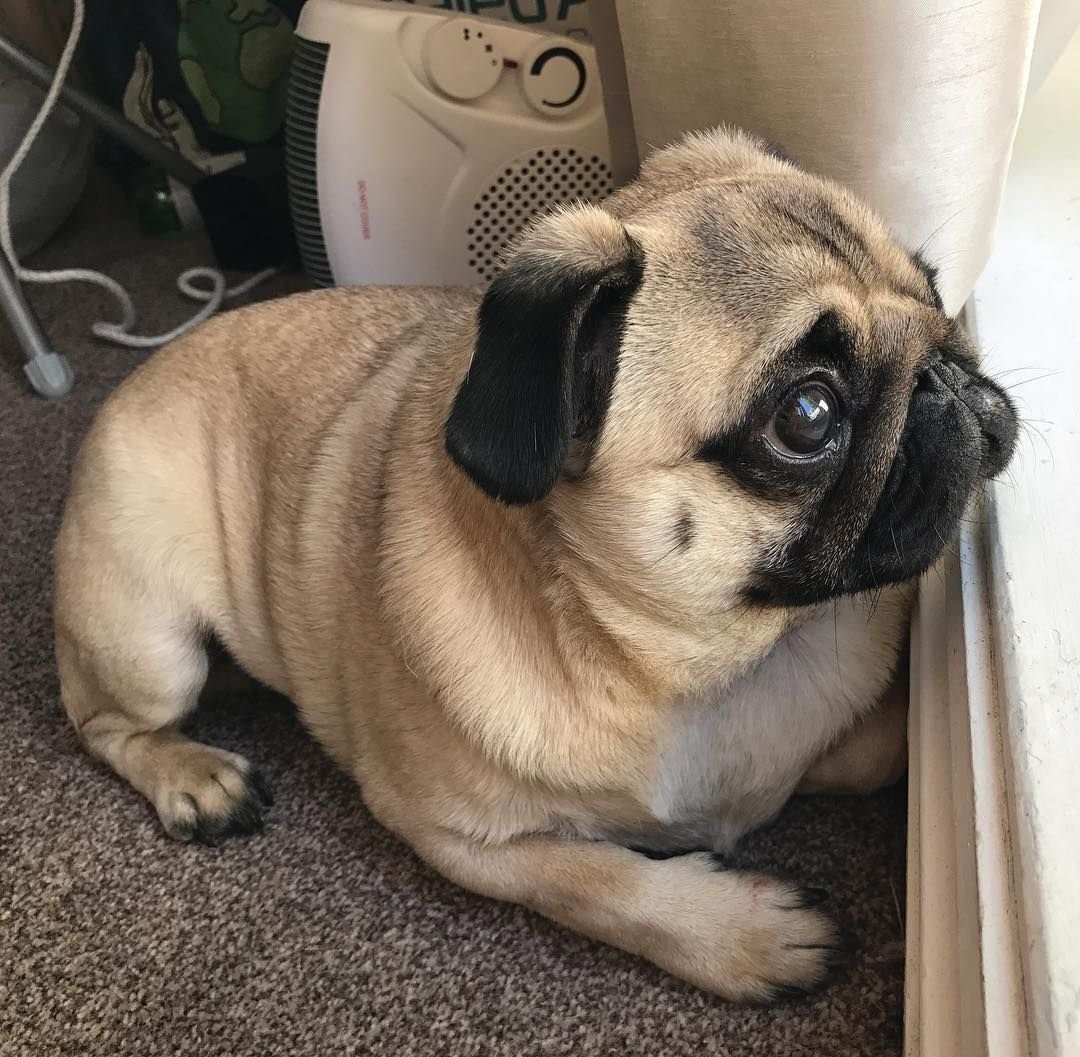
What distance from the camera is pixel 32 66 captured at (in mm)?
2305

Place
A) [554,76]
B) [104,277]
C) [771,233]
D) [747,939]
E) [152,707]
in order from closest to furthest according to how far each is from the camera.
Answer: [771,233] → [747,939] → [152,707] → [554,76] → [104,277]

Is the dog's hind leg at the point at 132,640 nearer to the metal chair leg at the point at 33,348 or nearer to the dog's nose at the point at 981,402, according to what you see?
the metal chair leg at the point at 33,348

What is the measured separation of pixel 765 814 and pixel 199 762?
2.46ft

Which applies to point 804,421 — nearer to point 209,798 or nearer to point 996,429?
point 996,429

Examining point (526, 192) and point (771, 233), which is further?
point (526, 192)

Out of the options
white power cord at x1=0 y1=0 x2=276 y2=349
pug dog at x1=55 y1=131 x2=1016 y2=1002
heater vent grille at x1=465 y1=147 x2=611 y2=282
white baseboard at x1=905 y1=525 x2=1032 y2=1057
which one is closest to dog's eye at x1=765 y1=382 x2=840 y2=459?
pug dog at x1=55 y1=131 x2=1016 y2=1002

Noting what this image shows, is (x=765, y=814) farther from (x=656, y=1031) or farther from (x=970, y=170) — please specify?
(x=970, y=170)

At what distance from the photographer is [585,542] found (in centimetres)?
97

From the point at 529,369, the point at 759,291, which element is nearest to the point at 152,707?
the point at 529,369

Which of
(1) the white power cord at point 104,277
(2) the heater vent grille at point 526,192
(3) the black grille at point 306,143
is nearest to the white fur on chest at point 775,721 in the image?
(2) the heater vent grille at point 526,192

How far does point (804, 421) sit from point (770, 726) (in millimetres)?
414

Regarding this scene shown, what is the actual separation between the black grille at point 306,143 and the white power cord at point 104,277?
292mm

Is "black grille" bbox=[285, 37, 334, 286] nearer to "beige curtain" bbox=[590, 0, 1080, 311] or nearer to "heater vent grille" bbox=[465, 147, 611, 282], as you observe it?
"heater vent grille" bbox=[465, 147, 611, 282]

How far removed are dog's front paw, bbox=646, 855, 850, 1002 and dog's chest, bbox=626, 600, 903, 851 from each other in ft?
0.27
